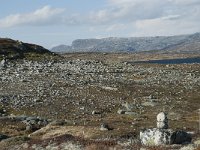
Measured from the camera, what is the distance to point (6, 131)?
60.8m

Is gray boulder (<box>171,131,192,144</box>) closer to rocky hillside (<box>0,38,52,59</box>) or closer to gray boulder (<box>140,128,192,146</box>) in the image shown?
gray boulder (<box>140,128,192,146</box>)

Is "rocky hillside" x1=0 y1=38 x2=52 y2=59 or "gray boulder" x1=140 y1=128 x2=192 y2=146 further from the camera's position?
"rocky hillside" x1=0 y1=38 x2=52 y2=59

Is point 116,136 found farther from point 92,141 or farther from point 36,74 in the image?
point 36,74

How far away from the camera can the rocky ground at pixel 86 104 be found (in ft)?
164

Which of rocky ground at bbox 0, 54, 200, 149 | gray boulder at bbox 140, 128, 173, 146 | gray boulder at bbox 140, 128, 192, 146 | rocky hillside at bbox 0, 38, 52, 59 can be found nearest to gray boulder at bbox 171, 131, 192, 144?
gray boulder at bbox 140, 128, 192, 146

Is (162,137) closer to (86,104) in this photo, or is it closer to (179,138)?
(179,138)

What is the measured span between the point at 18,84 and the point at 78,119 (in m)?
28.4

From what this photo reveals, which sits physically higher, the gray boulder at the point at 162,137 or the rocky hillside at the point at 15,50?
the rocky hillside at the point at 15,50

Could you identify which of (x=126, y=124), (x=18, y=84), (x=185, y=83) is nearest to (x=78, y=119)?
(x=126, y=124)

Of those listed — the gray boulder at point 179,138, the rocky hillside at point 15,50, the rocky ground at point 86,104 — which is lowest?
the rocky ground at point 86,104

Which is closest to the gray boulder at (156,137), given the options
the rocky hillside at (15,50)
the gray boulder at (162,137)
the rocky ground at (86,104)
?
the gray boulder at (162,137)

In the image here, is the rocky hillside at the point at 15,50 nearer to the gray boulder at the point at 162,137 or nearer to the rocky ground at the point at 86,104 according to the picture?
the rocky ground at the point at 86,104

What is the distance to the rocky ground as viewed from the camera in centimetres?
4984

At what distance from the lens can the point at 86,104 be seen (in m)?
78.4
